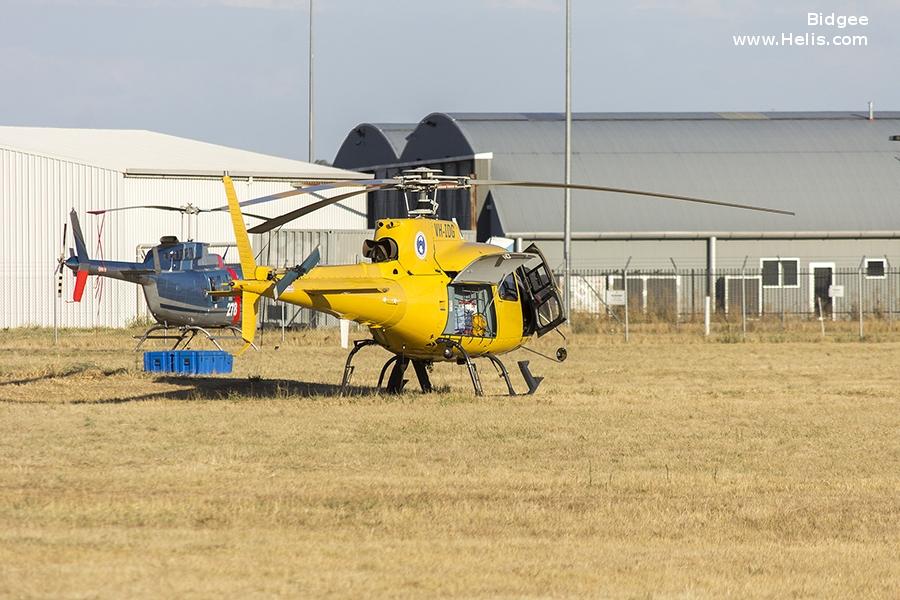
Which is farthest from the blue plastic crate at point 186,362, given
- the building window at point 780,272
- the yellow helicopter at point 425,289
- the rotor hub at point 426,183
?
the building window at point 780,272

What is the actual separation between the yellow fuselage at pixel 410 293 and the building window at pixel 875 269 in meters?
30.6

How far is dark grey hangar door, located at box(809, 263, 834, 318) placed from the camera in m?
48.6

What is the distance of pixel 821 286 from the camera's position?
49.7 m

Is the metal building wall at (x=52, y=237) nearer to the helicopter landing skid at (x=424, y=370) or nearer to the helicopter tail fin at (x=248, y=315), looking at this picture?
the helicopter landing skid at (x=424, y=370)

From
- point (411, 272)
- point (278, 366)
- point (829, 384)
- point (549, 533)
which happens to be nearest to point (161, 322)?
point (278, 366)

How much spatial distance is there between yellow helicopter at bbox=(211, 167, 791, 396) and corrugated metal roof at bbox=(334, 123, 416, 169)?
Answer: 37.8 m

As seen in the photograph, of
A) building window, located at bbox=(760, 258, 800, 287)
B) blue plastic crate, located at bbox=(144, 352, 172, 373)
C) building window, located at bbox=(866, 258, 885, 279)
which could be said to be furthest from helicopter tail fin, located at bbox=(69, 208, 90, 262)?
building window, located at bbox=(866, 258, 885, 279)

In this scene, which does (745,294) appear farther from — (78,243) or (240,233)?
(240,233)

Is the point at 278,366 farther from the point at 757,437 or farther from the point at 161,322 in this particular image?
the point at 757,437

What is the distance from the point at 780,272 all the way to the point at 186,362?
97.3 feet

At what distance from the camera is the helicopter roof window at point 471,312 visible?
20172 mm

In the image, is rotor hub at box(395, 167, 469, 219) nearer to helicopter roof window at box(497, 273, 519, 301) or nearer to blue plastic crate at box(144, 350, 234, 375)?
helicopter roof window at box(497, 273, 519, 301)

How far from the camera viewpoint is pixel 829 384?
2419 cm

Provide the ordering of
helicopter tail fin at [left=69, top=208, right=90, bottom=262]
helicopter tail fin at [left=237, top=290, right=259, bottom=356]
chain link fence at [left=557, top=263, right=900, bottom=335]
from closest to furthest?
helicopter tail fin at [left=237, top=290, right=259, bottom=356], helicopter tail fin at [left=69, top=208, right=90, bottom=262], chain link fence at [left=557, top=263, right=900, bottom=335]
